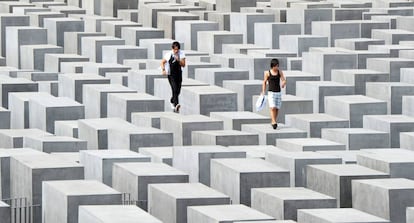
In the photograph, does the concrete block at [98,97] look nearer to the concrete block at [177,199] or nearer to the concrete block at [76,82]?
the concrete block at [76,82]

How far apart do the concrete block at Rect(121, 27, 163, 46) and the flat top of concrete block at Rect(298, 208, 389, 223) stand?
64.1 feet

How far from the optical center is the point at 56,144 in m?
23.2

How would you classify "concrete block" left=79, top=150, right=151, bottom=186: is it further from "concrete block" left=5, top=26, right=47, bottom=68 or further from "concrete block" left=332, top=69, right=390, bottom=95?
"concrete block" left=5, top=26, right=47, bottom=68

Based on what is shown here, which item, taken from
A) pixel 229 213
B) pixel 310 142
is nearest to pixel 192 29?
pixel 310 142

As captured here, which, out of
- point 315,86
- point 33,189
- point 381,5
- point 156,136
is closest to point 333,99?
point 315,86

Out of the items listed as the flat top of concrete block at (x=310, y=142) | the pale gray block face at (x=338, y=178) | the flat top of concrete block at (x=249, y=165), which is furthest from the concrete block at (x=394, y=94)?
the pale gray block face at (x=338, y=178)

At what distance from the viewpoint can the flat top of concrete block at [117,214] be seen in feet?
54.4

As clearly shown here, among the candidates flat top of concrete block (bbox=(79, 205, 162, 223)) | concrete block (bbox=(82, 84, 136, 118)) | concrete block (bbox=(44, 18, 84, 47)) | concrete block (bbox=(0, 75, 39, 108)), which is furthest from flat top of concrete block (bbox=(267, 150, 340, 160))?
concrete block (bbox=(44, 18, 84, 47))

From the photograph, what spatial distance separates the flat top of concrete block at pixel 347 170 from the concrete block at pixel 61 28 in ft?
63.3

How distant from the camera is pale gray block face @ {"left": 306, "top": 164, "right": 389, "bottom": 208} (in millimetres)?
19297

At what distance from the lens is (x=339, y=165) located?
797 inches

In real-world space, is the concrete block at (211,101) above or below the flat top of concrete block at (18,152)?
above

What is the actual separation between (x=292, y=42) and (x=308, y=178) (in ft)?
45.4

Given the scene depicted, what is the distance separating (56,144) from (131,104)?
3667mm
